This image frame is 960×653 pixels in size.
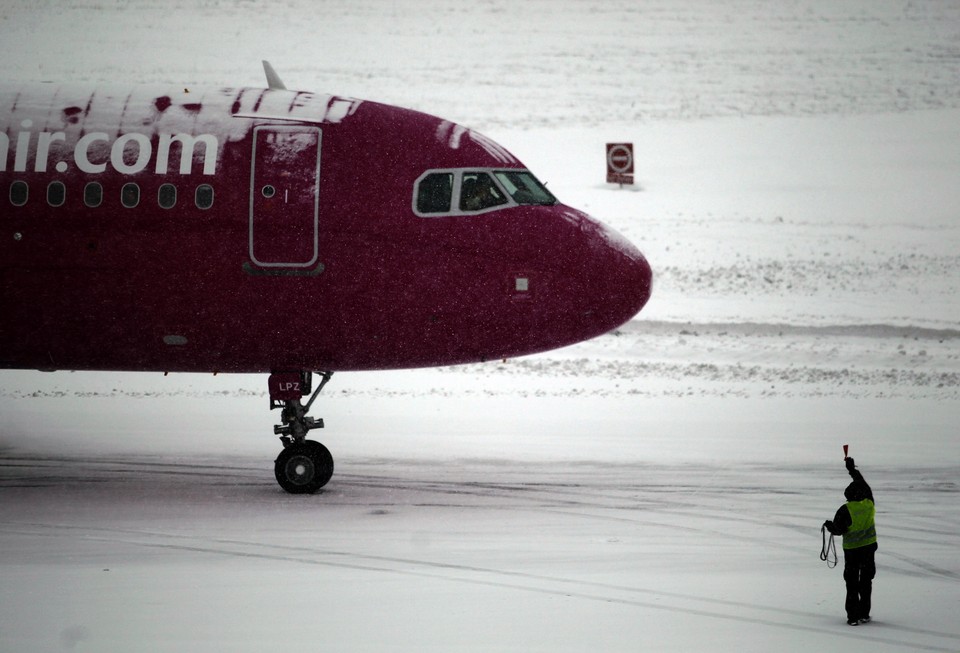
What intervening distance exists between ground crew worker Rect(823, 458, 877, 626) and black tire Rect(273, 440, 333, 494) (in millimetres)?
6542

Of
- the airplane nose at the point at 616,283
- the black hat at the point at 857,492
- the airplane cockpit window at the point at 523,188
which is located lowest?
the black hat at the point at 857,492

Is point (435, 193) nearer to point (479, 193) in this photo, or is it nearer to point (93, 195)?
point (479, 193)

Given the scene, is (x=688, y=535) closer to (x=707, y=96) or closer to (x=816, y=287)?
(x=816, y=287)

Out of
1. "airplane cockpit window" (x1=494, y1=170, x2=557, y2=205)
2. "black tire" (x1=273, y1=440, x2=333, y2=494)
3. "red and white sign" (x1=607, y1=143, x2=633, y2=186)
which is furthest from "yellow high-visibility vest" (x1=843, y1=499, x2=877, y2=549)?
"red and white sign" (x1=607, y1=143, x2=633, y2=186)

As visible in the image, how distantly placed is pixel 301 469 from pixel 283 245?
8.03ft

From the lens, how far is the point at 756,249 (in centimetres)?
3575

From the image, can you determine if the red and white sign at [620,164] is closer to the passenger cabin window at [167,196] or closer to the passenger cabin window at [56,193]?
the passenger cabin window at [167,196]

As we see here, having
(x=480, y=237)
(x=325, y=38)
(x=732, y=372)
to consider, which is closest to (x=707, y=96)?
(x=325, y=38)

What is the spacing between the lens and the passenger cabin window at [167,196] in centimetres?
1388

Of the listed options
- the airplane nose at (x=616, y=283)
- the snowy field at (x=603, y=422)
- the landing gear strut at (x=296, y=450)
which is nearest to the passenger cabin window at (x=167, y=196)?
the landing gear strut at (x=296, y=450)

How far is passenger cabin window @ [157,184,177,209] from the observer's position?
1388 centimetres

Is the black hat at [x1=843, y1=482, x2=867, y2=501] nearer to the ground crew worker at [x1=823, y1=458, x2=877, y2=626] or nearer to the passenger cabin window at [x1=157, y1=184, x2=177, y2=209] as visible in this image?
the ground crew worker at [x1=823, y1=458, x2=877, y2=626]

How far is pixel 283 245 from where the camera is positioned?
13.8 meters

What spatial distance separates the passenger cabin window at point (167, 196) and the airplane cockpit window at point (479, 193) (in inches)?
120
